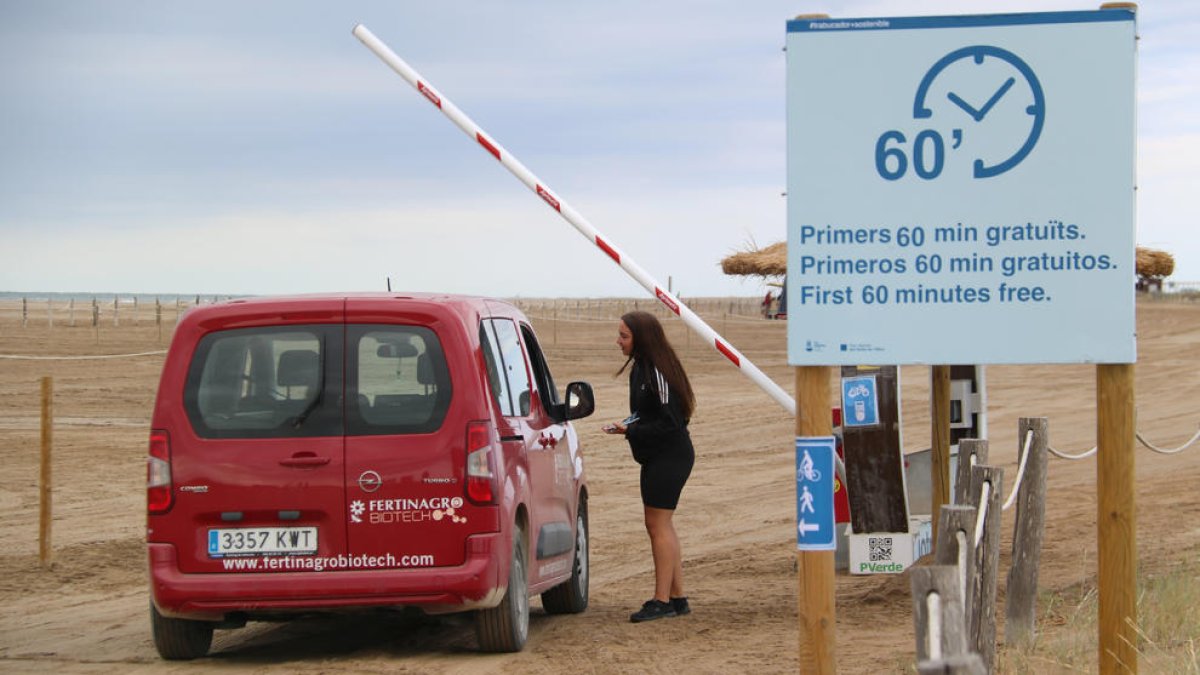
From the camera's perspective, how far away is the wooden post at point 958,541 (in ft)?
19.6

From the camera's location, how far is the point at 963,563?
20.6 ft

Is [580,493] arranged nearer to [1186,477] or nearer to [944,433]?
[944,433]

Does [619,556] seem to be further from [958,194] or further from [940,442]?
[958,194]

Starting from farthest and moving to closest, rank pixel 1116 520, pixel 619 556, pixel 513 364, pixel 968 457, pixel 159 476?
pixel 619 556
pixel 513 364
pixel 159 476
pixel 968 457
pixel 1116 520

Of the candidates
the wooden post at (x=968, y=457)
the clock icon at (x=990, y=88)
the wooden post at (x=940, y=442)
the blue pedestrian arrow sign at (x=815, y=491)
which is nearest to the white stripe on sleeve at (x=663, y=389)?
the wooden post at (x=940, y=442)

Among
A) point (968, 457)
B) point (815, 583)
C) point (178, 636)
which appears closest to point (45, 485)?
point (178, 636)

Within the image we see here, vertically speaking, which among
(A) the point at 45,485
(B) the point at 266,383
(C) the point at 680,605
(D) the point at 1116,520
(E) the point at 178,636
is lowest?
(C) the point at 680,605

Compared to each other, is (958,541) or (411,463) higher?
(411,463)

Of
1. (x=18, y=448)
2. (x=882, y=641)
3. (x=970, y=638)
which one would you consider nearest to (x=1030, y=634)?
(x=882, y=641)

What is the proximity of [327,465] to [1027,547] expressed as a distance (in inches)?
143

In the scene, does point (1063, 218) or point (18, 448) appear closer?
point (1063, 218)

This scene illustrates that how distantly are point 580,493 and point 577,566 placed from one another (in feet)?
1.70

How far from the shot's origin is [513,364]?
9.85 m

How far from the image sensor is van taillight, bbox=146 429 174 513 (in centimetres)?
865
